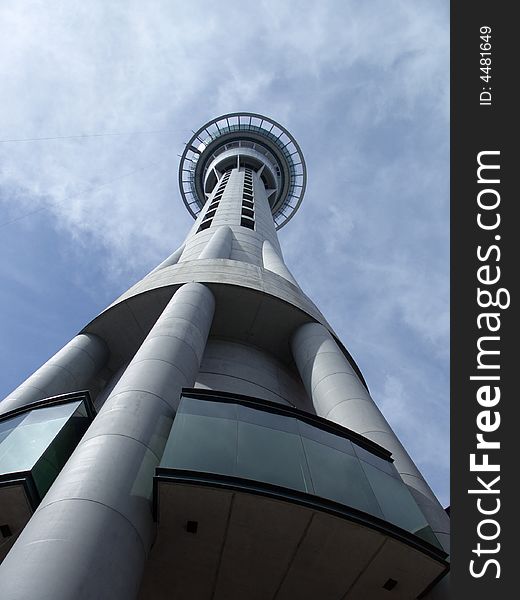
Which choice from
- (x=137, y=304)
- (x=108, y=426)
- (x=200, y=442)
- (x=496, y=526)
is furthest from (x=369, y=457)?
(x=137, y=304)

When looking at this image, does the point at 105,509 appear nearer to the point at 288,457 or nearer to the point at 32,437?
the point at 288,457

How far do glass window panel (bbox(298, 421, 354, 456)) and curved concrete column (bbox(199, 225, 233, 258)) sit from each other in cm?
1483

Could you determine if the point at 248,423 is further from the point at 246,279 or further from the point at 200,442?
the point at 246,279

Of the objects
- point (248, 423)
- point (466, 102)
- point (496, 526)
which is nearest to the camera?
point (496, 526)

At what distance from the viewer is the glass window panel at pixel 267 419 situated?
11.5 m

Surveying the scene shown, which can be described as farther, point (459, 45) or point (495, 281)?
point (459, 45)

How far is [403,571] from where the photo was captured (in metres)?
9.72

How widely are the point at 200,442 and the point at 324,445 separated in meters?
3.07

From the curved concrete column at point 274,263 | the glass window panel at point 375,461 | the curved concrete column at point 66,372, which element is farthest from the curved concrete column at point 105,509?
the curved concrete column at point 274,263

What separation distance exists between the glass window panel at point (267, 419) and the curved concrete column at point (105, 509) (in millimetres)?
1679

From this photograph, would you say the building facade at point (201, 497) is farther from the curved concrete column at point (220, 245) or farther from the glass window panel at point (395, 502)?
the curved concrete column at point (220, 245)

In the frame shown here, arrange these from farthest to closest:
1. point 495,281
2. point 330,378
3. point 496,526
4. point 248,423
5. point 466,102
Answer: point 330,378 → point 248,423 → point 466,102 → point 495,281 → point 496,526

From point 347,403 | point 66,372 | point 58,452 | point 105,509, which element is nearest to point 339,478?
point 347,403

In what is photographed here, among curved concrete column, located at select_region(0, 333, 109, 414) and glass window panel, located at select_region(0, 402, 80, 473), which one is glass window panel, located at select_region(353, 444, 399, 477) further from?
curved concrete column, located at select_region(0, 333, 109, 414)
